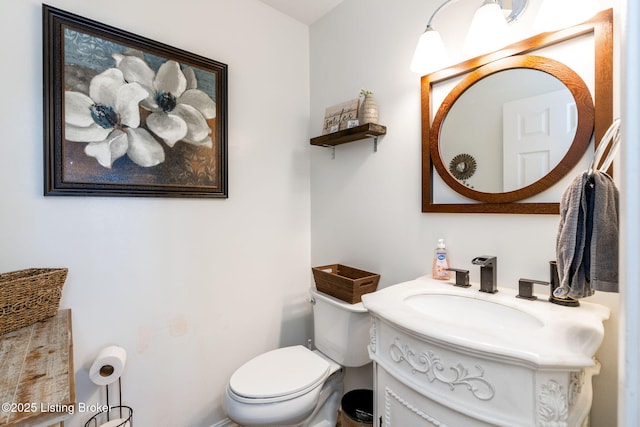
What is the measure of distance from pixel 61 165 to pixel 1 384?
33.9 inches

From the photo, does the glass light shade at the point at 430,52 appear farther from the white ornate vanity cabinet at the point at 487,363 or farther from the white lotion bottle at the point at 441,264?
the white ornate vanity cabinet at the point at 487,363

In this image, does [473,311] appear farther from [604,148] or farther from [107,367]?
[107,367]

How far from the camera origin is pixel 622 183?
1.37ft

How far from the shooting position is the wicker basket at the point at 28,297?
3.24ft

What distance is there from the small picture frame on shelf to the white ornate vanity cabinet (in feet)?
3.39

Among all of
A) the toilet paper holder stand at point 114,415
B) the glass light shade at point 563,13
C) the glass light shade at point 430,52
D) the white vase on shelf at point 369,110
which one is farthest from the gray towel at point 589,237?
the toilet paper holder stand at point 114,415

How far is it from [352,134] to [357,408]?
4.64 feet

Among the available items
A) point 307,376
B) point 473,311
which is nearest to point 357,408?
point 307,376

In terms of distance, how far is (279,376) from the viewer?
141cm

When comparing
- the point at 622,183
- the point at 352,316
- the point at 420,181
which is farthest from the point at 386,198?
the point at 622,183

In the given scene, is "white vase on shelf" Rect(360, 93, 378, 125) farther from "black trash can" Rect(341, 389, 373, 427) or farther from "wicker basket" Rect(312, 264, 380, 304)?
"black trash can" Rect(341, 389, 373, 427)

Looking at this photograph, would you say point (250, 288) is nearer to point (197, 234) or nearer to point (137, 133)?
point (197, 234)

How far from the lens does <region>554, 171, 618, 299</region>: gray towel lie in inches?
27.8

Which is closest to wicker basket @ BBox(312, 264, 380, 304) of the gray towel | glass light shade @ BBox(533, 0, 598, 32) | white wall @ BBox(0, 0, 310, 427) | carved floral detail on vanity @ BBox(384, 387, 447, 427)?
white wall @ BBox(0, 0, 310, 427)
